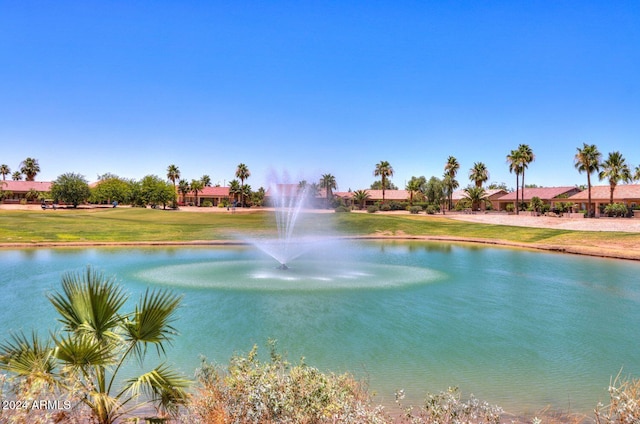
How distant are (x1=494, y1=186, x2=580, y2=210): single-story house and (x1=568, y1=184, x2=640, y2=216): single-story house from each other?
11.4ft

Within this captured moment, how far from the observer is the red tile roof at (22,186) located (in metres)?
110

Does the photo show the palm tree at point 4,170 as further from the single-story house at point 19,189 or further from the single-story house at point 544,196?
the single-story house at point 544,196

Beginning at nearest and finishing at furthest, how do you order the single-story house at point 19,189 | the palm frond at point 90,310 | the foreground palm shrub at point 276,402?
the palm frond at point 90,310 < the foreground palm shrub at point 276,402 < the single-story house at point 19,189

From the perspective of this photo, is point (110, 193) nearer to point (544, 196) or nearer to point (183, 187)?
point (183, 187)

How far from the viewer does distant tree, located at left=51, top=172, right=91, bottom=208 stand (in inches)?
3664

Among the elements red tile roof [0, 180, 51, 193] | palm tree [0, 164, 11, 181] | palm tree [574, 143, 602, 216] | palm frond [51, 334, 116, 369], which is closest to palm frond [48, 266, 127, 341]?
palm frond [51, 334, 116, 369]

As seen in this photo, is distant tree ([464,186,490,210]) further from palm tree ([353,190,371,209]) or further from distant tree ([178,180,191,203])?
distant tree ([178,180,191,203])

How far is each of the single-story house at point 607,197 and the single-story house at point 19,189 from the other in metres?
121

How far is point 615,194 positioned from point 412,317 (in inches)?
3345

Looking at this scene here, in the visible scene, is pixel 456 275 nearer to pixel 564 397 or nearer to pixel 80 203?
pixel 564 397

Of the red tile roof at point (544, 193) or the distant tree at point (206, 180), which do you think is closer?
the red tile roof at point (544, 193)

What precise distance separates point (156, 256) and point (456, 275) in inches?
864

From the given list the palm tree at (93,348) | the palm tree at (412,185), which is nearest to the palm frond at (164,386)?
the palm tree at (93,348)

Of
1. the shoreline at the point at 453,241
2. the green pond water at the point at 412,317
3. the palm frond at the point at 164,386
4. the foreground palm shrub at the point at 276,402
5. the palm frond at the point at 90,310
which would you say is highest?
the palm frond at the point at 90,310
